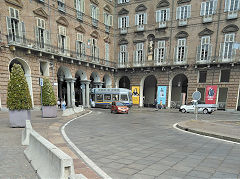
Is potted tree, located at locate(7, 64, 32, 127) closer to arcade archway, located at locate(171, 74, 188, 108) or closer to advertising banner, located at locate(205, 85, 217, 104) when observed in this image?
advertising banner, located at locate(205, 85, 217, 104)

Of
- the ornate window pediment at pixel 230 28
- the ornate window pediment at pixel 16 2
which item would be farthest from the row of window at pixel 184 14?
the ornate window pediment at pixel 16 2

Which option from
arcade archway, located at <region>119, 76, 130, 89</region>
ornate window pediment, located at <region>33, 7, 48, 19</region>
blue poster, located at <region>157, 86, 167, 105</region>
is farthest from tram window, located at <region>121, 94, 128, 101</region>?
ornate window pediment, located at <region>33, 7, 48, 19</region>

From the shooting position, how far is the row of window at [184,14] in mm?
19156

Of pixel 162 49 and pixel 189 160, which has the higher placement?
pixel 162 49

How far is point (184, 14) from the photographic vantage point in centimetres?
2192

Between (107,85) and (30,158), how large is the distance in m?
24.5

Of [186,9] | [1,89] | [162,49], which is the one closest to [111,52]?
[162,49]

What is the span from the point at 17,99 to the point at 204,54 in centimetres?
2302

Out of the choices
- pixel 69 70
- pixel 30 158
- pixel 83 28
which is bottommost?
pixel 30 158

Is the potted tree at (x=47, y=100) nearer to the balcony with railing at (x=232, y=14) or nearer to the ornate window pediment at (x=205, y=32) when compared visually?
the ornate window pediment at (x=205, y=32)

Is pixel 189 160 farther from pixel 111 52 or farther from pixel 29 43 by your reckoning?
pixel 111 52

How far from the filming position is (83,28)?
72.3 ft

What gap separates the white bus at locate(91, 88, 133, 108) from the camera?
21531 millimetres

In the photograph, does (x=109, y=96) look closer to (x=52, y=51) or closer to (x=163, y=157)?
(x=52, y=51)
